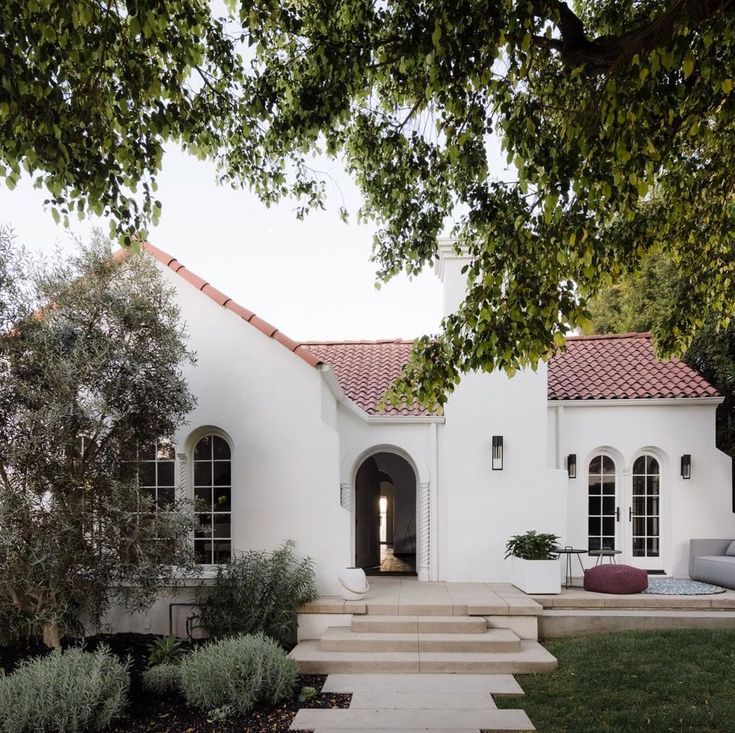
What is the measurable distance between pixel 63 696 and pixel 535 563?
7207mm

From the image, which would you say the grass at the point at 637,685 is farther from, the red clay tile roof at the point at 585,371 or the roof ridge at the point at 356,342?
the roof ridge at the point at 356,342

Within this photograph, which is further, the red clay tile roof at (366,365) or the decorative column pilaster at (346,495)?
the red clay tile roof at (366,365)

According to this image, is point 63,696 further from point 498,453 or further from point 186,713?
point 498,453

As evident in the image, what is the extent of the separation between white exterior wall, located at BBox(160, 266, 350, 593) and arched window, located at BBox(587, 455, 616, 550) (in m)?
5.27

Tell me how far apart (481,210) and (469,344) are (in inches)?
58.6

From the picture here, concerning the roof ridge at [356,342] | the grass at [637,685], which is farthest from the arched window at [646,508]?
the roof ridge at [356,342]

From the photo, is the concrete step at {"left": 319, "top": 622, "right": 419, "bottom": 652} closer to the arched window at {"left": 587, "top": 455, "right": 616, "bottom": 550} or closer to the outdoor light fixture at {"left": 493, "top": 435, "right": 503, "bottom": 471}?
the outdoor light fixture at {"left": 493, "top": 435, "right": 503, "bottom": 471}

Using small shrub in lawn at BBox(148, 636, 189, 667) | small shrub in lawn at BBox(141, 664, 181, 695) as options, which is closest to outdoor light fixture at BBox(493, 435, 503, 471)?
small shrub in lawn at BBox(148, 636, 189, 667)

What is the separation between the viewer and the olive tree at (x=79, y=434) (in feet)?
28.1

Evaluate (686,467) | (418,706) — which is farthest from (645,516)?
(418,706)

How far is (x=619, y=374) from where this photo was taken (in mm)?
13977

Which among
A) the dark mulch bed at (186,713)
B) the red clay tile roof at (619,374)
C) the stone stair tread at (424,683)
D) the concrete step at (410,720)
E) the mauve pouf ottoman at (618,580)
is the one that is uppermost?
the red clay tile roof at (619,374)

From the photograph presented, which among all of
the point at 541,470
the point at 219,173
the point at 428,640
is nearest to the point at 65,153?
the point at 219,173

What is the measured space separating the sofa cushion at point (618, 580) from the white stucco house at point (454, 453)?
1168 mm
